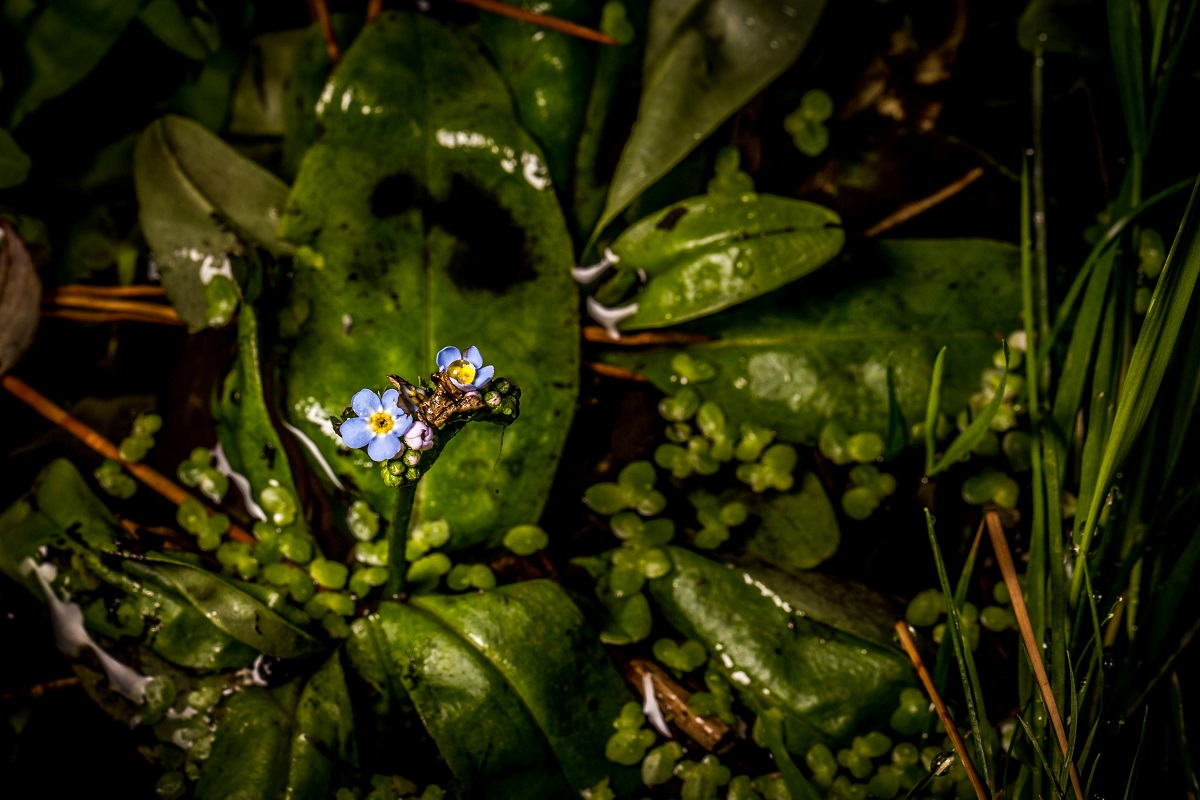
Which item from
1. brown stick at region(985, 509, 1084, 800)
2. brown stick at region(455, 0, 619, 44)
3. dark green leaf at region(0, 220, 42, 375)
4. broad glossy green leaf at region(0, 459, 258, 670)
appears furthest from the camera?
brown stick at region(455, 0, 619, 44)

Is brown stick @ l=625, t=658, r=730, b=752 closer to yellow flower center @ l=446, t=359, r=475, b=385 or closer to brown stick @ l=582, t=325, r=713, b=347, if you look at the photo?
brown stick @ l=582, t=325, r=713, b=347

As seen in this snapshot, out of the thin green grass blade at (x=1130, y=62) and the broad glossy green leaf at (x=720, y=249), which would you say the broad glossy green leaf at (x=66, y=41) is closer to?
the broad glossy green leaf at (x=720, y=249)

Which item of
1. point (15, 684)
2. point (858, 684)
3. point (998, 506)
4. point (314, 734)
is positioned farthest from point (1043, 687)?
point (15, 684)

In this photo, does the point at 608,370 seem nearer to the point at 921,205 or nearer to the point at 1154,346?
the point at 921,205

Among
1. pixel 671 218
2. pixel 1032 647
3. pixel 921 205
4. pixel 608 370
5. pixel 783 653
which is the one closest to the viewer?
pixel 1032 647

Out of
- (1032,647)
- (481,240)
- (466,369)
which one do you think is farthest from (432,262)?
(1032,647)

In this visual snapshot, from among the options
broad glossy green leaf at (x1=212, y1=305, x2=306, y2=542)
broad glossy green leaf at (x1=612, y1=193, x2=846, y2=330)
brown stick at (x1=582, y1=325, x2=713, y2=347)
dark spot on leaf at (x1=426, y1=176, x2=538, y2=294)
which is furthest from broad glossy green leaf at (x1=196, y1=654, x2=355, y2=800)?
broad glossy green leaf at (x1=612, y1=193, x2=846, y2=330)
